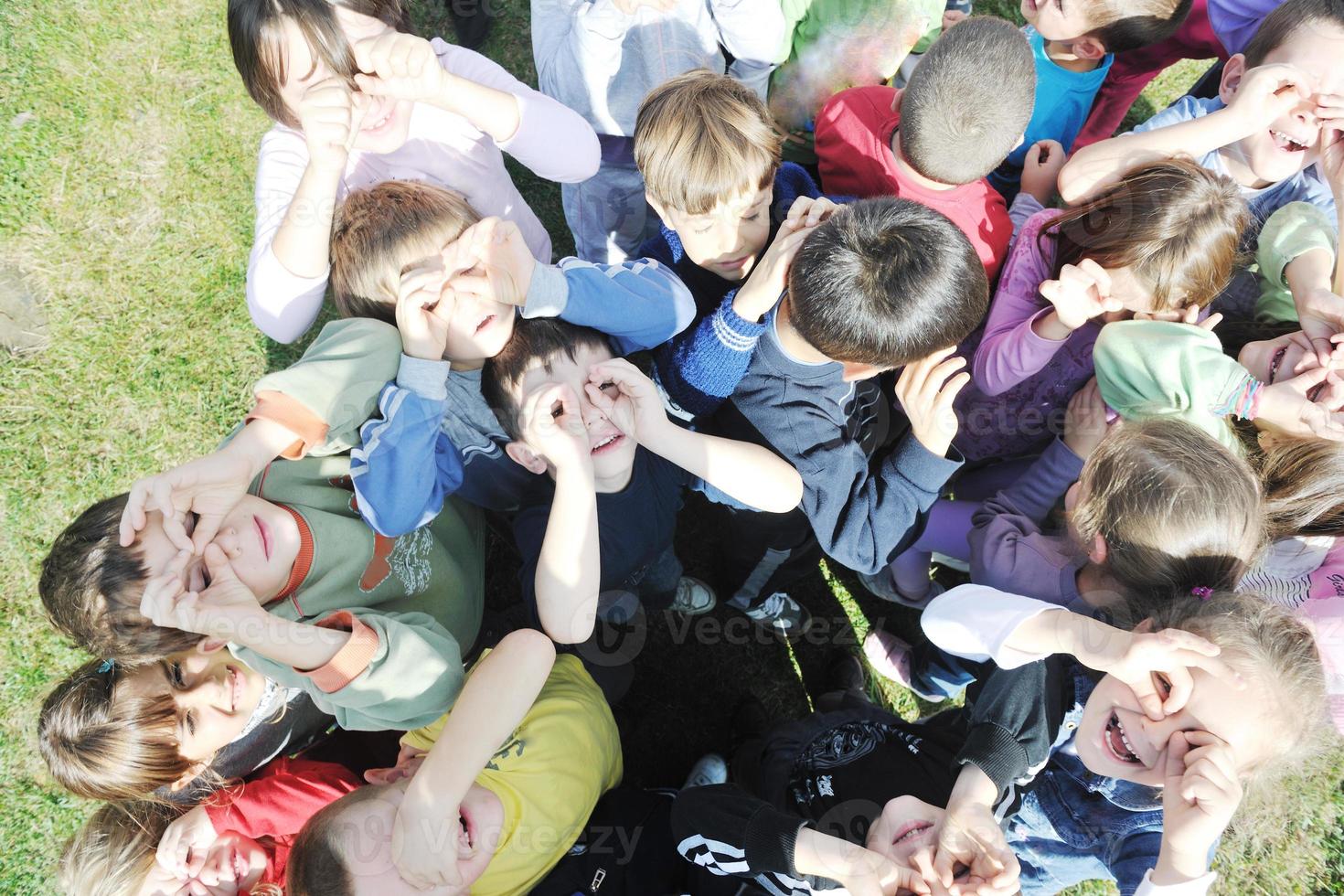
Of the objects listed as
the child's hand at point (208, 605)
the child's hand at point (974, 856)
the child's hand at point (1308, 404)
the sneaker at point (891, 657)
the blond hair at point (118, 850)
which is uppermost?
the child's hand at point (208, 605)

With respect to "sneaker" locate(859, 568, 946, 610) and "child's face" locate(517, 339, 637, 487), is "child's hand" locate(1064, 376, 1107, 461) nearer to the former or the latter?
"sneaker" locate(859, 568, 946, 610)

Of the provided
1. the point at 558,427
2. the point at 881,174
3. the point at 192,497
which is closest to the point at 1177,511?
the point at 881,174

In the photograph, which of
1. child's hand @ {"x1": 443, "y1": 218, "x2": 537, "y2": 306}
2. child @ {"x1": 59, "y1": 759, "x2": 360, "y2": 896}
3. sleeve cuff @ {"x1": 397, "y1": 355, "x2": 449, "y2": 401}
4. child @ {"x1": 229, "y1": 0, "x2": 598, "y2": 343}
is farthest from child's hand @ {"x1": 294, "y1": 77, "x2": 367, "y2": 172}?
child @ {"x1": 59, "y1": 759, "x2": 360, "y2": 896}

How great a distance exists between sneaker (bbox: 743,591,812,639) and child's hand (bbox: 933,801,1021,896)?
146cm

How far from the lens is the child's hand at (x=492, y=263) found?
224 centimetres

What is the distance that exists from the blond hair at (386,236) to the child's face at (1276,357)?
2574 mm

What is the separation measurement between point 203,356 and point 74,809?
79.9 inches

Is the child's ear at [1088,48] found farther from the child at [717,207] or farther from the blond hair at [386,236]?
the blond hair at [386,236]

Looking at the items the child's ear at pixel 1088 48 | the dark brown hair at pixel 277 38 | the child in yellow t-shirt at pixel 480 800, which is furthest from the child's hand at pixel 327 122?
the child's ear at pixel 1088 48

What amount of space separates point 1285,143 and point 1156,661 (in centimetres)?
207

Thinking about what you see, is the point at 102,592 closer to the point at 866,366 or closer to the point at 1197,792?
the point at 866,366

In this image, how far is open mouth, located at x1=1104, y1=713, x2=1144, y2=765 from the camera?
Answer: 2.04 m

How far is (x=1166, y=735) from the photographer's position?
193cm

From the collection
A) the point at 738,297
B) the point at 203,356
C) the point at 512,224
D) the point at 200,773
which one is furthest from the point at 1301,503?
the point at 203,356
